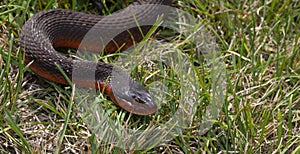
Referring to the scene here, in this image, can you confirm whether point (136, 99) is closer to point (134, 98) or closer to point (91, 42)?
point (134, 98)

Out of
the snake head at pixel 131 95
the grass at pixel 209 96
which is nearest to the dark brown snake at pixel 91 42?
the snake head at pixel 131 95

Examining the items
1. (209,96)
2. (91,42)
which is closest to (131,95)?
(209,96)

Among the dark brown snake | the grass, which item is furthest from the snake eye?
the grass

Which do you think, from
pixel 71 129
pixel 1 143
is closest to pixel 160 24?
Answer: pixel 71 129

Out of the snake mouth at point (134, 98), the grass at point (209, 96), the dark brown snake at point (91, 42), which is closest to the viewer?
the grass at point (209, 96)

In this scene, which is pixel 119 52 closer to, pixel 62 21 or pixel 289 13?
pixel 62 21

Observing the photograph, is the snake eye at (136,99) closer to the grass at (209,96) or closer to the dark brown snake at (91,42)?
the dark brown snake at (91,42)
